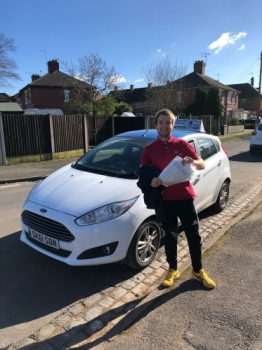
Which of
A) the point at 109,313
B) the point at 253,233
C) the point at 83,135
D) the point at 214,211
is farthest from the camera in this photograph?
the point at 83,135

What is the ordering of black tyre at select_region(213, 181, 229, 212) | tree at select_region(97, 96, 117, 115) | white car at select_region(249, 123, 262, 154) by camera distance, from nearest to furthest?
black tyre at select_region(213, 181, 229, 212)
white car at select_region(249, 123, 262, 154)
tree at select_region(97, 96, 117, 115)

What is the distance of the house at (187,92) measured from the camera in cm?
3222

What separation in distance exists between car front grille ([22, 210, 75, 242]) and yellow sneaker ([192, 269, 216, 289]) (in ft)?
4.72

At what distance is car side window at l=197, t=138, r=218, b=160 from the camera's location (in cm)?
471

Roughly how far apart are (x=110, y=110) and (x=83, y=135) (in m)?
14.4

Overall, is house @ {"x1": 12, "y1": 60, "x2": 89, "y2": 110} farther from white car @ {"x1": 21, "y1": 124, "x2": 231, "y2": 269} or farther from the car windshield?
white car @ {"x1": 21, "y1": 124, "x2": 231, "y2": 269}

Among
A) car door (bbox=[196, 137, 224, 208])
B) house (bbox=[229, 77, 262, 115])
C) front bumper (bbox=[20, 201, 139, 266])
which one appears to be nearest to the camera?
front bumper (bbox=[20, 201, 139, 266])

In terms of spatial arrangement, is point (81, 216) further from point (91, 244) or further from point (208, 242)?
point (208, 242)

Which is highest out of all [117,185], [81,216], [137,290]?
[117,185]

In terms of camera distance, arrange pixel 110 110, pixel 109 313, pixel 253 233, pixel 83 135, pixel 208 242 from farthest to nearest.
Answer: pixel 110 110 < pixel 83 135 < pixel 253 233 < pixel 208 242 < pixel 109 313

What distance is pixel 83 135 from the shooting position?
14.3m

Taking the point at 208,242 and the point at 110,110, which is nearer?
the point at 208,242

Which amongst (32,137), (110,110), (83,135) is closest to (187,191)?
(32,137)

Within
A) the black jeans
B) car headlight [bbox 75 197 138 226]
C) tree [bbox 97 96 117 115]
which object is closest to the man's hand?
the black jeans
